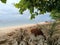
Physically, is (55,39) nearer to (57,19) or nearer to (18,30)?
(57,19)

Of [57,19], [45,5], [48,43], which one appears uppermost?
[45,5]

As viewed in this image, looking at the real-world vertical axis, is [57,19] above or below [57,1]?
below

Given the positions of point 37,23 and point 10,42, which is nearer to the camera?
point 10,42

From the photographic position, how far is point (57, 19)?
6.36 meters

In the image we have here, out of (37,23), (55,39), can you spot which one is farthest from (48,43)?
(37,23)

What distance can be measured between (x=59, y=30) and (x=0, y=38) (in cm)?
170

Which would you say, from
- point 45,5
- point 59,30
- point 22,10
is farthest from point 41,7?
point 59,30

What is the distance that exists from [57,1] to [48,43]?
1.15m

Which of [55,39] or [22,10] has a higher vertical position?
[22,10]

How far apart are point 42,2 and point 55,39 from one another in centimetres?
111

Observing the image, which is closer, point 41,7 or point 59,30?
Result: point 41,7

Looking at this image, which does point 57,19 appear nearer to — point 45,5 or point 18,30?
point 45,5

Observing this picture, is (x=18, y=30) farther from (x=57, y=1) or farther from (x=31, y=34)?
(x=57, y=1)

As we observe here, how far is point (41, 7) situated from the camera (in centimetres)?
625
